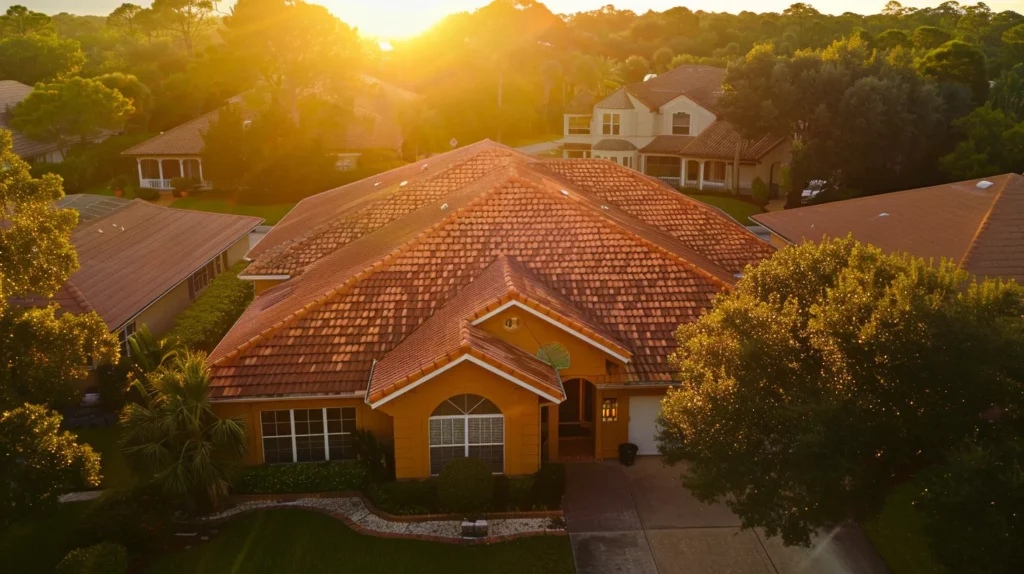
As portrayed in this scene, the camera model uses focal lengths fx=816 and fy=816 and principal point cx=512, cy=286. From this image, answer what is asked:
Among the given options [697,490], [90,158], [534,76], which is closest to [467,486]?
[697,490]

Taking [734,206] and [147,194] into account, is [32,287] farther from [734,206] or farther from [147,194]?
[147,194]

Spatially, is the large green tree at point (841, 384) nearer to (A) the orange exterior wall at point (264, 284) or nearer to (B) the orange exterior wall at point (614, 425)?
(B) the orange exterior wall at point (614, 425)

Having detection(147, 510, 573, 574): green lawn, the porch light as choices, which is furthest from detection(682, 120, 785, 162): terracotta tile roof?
detection(147, 510, 573, 574): green lawn

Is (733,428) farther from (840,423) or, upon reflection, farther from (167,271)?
(167,271)

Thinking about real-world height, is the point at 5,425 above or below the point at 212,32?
below

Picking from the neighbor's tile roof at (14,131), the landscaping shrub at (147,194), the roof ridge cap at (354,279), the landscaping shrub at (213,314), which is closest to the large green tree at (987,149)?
the roof ridge cap at (354,279)

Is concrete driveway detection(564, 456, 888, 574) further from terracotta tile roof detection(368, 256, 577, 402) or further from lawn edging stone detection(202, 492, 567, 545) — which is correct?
terracotta tile roof detection(368, 256, 577, 402)

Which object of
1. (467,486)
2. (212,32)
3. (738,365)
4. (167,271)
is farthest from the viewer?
(212,32)
